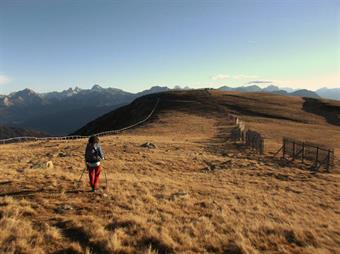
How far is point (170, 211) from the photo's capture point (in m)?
11.8

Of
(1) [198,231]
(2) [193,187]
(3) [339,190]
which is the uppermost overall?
(1) [198,231]

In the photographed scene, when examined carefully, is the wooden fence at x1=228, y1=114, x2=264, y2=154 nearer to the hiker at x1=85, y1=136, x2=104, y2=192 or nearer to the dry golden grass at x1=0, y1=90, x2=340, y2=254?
the dry golden grass at x1=0, y1=90, x2=340, y2=254

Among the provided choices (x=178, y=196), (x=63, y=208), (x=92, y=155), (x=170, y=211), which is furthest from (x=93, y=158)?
(x=178, y=196)

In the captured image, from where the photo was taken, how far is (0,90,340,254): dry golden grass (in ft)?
28.1

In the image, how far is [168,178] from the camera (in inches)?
768

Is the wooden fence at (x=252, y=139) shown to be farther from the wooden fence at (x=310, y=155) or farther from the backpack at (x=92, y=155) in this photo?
the backpack at (x=92, y=155)

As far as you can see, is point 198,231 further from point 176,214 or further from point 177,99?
point 177,99

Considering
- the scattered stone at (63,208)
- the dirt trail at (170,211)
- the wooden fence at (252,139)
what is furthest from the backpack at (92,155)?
the wooden fence at (252,139)

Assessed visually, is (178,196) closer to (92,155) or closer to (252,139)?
(92,155)

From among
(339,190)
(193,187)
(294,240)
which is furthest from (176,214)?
(339,190)

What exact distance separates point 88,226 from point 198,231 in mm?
3267

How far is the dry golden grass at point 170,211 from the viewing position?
338 inches

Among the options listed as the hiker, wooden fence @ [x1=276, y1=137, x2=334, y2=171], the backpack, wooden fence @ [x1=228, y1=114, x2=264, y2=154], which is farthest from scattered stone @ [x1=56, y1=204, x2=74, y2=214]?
wooden fence @ [x1=228, y1=114, x2=264, y2=154]

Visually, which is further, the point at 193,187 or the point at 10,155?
the point at 10,155
